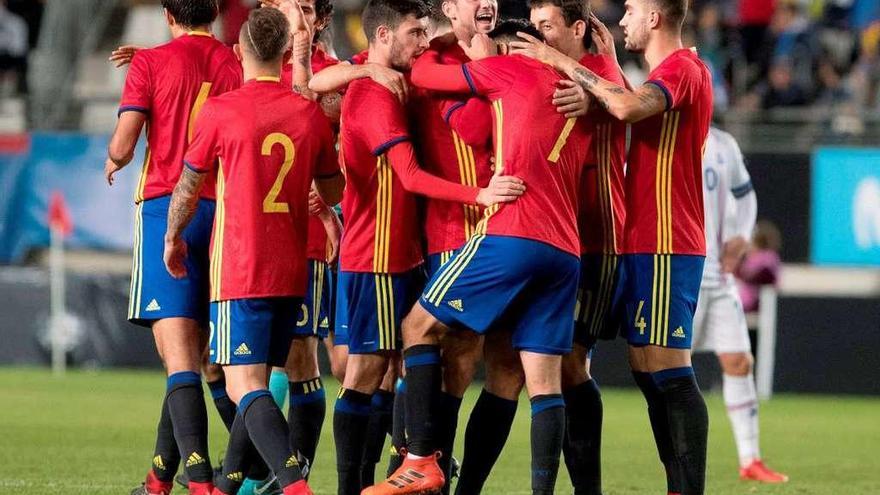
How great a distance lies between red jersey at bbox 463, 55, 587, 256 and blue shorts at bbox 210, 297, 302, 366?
40.0 inches

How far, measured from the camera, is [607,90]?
6.93 metres

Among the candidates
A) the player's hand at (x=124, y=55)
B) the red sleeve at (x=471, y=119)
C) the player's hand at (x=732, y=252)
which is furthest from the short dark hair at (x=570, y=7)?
the player's hand at (x=732, y=252)

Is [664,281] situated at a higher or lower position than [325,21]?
lower

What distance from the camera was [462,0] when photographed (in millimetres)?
7488

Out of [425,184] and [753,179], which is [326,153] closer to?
[425,184]

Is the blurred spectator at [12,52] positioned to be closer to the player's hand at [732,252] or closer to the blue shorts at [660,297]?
the player's hand at [732,252]

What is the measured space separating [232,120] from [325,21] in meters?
1.32

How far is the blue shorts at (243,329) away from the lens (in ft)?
23.3

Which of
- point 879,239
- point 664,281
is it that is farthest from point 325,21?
point 879,239

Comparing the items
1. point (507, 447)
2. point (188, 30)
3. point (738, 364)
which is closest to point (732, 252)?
point (738, 364)

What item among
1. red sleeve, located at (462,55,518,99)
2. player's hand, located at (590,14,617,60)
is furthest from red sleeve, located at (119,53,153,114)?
player's hand, located at (590,14,617,60)

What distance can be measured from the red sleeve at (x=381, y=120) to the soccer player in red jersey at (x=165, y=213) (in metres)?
0.93

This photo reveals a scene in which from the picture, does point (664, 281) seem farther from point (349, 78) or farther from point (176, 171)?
point (176, 171)

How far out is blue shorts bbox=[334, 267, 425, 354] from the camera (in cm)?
737
